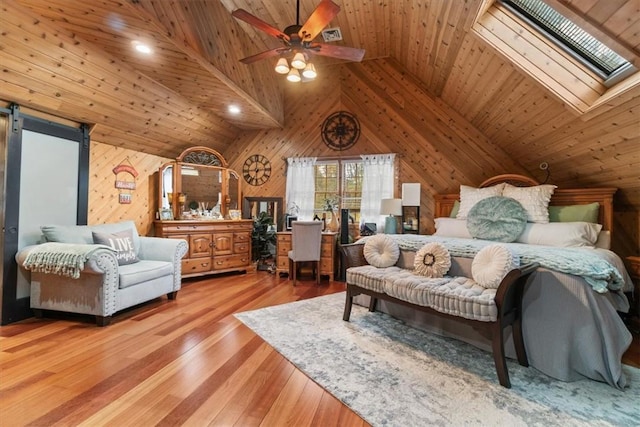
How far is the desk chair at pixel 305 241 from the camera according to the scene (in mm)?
4242

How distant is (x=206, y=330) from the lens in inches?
103

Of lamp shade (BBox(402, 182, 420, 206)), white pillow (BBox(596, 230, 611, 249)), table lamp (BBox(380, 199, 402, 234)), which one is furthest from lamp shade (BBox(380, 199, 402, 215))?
white pillow (BBox(596, 230, 611, 249))

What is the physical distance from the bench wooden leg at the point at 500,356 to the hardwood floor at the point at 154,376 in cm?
94

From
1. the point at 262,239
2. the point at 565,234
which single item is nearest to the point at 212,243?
the point at 262,239

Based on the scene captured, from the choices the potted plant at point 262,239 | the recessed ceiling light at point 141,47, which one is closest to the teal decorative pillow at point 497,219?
the potted plant at point 262,239

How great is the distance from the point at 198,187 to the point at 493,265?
441cm

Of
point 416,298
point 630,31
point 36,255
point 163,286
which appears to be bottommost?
point 163,286

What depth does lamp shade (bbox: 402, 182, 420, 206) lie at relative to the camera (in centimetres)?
431

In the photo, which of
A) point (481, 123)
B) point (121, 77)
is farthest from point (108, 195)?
point (481, 123)

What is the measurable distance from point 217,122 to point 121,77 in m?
1.73

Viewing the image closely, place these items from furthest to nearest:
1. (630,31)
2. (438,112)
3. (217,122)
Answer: (217,122) → (438,112) → (630,31)

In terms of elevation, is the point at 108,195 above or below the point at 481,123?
below

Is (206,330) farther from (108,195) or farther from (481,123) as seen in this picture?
(481,123)

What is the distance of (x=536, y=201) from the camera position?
10.6 feet
